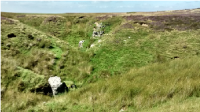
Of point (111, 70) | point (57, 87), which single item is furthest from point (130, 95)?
point (111, 70)

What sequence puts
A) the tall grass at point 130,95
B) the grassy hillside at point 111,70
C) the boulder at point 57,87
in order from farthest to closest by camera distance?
the boulder at point 57,87
the grassy hillside at point 111,70
the tall grass at point 130,95

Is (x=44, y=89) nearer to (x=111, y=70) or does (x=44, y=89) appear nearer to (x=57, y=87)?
(x=57, y=87)

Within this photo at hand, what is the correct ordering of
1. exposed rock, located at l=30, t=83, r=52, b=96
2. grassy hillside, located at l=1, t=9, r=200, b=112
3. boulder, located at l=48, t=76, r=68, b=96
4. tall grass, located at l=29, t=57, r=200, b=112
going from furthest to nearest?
boulder, located at l=48, t=76, r=68, b=96 < exposed rock, located at l=30, t=83, r=52, b=96 < grassy hillside, located at l=1, t=9, r=200, b=112 < tall grass, located at l=29, t=57, r=200, b=112

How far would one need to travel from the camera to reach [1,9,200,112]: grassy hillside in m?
8.13

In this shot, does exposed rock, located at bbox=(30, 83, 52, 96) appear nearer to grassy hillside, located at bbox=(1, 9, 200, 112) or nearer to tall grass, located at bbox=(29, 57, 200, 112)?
grassy hillside, located at bbox=(1, 9, 200, 112)

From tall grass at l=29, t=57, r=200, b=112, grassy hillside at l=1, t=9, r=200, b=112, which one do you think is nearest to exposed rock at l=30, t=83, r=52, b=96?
grassy hillside at l=1, t=9, r=200, b=112

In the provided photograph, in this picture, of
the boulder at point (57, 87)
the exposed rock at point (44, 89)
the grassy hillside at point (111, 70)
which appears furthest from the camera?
the boulder at point (57, 87)

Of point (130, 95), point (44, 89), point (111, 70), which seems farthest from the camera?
point (111, 70)

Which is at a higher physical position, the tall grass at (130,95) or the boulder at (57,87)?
the tall grass at (130,95)

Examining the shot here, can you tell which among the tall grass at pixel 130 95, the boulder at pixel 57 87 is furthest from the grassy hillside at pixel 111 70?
the boulder at pixel 57 87

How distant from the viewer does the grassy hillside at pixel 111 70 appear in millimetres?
8133

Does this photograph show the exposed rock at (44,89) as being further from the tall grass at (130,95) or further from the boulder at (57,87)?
the tall grass at (130,95)

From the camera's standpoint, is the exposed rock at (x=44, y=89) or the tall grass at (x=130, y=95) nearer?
the tall grass at (x=130, y=95)

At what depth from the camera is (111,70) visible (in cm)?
1576
